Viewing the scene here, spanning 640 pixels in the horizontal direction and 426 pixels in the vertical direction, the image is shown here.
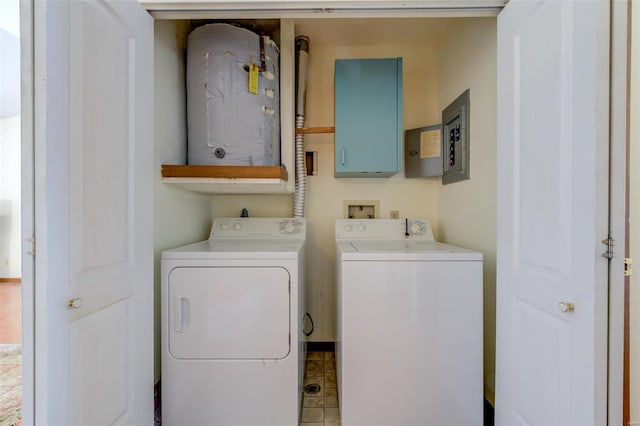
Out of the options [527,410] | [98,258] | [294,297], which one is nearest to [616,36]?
[527,410]

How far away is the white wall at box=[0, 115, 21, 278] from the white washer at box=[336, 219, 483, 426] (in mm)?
1231

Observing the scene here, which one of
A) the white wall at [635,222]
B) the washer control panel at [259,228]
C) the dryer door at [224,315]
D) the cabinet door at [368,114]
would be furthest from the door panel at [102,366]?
the white wall at [635,222]

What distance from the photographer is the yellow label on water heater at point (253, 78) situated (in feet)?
5.09

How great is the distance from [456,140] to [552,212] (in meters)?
1.12

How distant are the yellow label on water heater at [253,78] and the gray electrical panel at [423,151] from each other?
137 cm

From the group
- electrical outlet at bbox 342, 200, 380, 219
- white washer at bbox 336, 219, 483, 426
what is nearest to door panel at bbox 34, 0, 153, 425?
white washer at bbox 336, 219, 483, 426

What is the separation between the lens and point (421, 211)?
7.30 ft

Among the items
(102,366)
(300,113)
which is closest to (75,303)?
(102,366)

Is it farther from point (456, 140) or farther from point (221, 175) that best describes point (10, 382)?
point (456, 140)

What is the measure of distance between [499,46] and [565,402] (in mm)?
1482

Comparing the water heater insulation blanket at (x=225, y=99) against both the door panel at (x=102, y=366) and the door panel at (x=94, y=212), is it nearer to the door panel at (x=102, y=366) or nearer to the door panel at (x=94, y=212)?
the door panel at (x=94, y=212)

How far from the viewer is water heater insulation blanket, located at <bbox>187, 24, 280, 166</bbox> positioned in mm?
1533

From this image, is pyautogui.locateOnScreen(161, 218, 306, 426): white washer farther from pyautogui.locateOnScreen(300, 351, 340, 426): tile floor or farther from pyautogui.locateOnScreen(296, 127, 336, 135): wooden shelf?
pyautogui.locateOnScreen(296, 127, 336, 135): wooden shelf

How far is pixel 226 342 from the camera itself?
131cm
